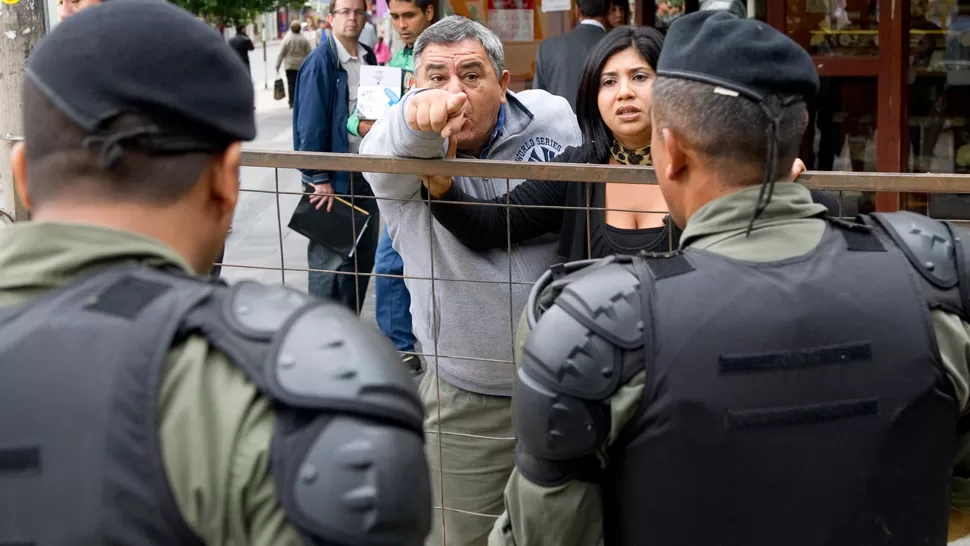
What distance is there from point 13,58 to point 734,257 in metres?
3.03

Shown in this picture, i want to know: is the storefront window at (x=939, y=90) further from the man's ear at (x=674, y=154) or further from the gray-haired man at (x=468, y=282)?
the man's ear at (x=674, y=154)

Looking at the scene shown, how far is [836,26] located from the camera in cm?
761

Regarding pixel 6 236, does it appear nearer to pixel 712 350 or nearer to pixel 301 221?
pixel 712 350

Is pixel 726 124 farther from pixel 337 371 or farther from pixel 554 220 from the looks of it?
pixel 554 220

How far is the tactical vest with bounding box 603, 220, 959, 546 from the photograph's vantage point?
1.80 m

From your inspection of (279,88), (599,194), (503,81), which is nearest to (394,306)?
(503,81)

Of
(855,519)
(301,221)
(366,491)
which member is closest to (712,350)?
(855,519)

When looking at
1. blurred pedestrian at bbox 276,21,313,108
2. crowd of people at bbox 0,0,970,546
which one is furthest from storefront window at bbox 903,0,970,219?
blurred pedestrian at bbox 276,21,313,108

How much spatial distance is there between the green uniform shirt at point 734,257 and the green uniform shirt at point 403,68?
13.3 feet

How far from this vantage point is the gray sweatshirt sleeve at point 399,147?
2885mm

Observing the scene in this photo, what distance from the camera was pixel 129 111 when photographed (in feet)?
4.53

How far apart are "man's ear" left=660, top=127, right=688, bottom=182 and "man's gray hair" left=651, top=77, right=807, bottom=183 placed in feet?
0.03

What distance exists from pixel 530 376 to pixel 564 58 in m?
5.08

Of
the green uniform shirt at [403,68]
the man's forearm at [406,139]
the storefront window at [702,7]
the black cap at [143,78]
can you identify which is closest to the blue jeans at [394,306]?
the green uniform shirt at [403,68]
